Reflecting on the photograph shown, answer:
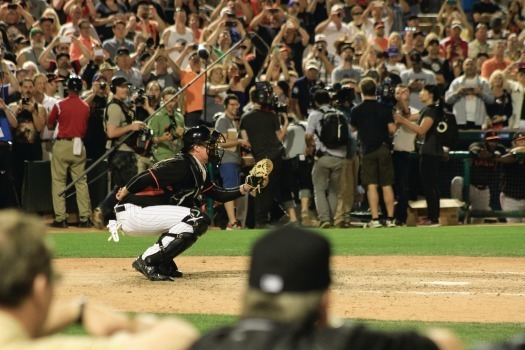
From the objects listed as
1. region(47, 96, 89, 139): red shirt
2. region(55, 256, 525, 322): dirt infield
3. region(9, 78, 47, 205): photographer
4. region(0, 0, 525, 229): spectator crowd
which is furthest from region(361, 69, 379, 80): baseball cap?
region(55, 256, 525, 322): dirt infield

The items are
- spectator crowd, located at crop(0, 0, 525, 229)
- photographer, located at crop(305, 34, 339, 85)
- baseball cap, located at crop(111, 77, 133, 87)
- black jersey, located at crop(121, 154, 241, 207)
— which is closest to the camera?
black jersey, located at crop(121, 154, 241, 207)

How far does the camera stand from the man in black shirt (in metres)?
17.8

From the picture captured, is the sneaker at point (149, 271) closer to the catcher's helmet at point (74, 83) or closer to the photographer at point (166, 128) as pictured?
the photographer at point (166, 128)

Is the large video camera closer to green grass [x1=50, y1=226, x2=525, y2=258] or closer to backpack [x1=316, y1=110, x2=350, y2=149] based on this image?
backpack [x1=316, y1=110, x2=350, y2=149]

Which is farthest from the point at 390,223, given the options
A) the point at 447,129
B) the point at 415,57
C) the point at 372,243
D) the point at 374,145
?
the point at 415,57

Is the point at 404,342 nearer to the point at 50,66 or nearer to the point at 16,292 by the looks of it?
the point at 16,292

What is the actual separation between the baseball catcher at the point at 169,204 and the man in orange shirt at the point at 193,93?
23.0 feet

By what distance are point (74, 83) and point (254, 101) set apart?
2855 mm

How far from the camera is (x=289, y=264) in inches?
122

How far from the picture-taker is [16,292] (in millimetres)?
3049

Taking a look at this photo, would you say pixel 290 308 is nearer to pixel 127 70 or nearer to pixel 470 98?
pixel 127 70

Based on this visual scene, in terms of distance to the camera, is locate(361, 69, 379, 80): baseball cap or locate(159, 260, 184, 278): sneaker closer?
locate(159, 260, 184, 278): sneaker

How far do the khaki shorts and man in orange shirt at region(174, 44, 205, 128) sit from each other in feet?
9.53

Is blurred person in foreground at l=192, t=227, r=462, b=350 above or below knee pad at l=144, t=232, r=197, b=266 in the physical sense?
above
